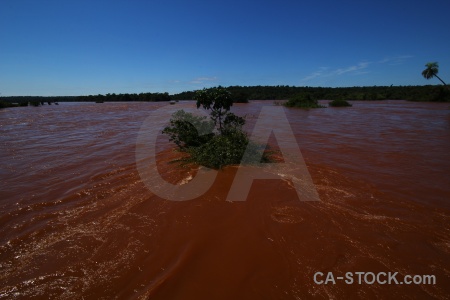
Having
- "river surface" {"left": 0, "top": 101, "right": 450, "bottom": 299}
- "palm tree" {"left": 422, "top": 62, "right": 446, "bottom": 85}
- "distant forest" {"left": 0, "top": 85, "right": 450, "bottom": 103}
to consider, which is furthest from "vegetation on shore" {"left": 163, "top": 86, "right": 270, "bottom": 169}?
"palm tree" {"left": 422, "top": 62, "right": 446, "bottom": 85}

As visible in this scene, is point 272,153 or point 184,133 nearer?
point 272,153

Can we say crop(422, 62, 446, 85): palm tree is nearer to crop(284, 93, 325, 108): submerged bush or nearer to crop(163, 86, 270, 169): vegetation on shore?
crop(284, 93, 325, 108): submerged bush

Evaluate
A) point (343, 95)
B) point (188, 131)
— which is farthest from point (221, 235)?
point (343, 95)

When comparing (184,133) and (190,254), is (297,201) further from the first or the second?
(184,133)

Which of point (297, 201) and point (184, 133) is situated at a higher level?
point (184, 133)

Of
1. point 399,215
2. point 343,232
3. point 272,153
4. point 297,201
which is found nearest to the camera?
point 343,232

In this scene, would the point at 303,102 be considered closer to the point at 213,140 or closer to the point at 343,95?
the point at 213,140

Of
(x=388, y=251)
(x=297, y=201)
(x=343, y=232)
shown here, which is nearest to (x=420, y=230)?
(x=388, y=251)
